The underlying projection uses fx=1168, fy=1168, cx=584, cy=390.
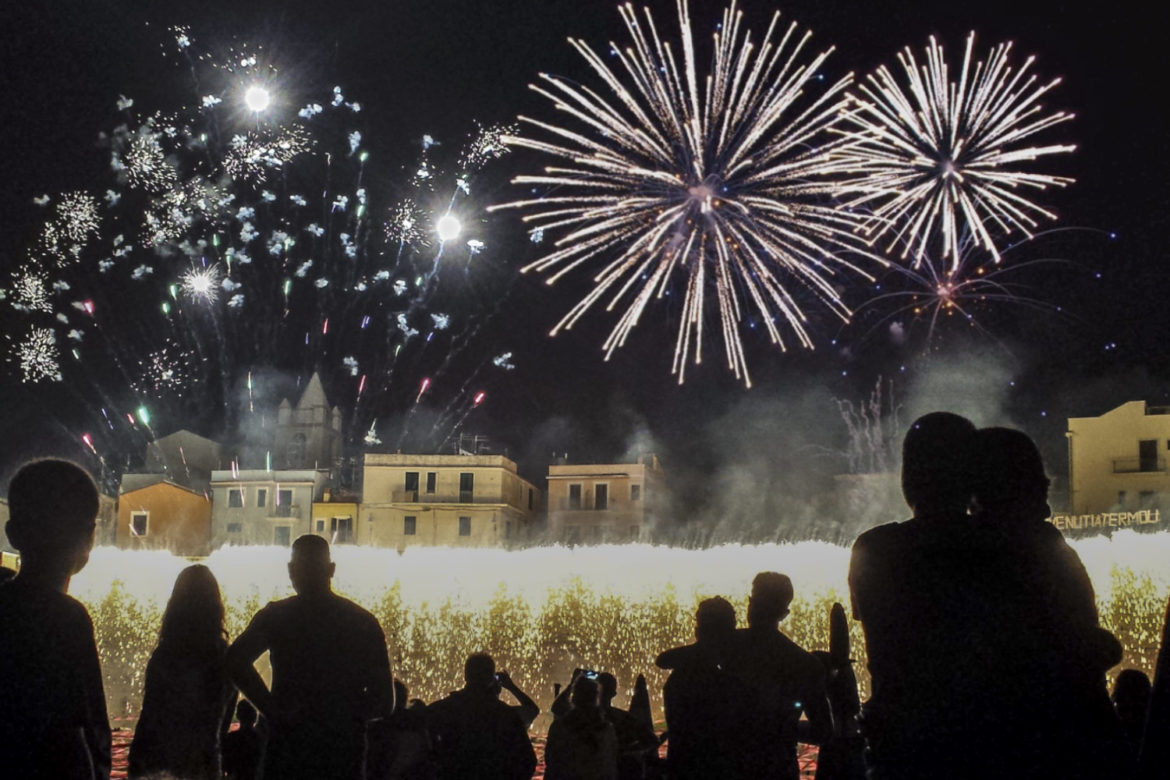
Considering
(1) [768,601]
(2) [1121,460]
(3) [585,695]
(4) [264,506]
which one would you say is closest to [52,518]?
(1) [768,601]

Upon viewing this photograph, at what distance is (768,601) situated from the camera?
195 inches

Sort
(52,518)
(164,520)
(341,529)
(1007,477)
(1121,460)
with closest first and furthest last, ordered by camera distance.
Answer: (1007,477) → (52,518) → (1121,460) → (164,520) → (341,529)

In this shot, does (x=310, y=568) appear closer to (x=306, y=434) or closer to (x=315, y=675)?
(x=315, y=675)

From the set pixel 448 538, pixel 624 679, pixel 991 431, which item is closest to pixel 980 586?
pixel 991 431

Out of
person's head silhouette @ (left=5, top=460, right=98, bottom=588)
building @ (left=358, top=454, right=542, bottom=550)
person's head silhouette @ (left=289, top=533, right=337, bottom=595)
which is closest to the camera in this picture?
person's head silhouette @ (left=5, top=460, right=98, bottom=588)

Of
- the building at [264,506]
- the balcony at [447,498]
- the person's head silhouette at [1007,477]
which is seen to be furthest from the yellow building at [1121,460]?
the person's head silhouette at [1007,477]

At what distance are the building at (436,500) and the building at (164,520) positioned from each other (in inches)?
254

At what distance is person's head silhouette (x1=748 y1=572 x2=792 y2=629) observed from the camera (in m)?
4.93

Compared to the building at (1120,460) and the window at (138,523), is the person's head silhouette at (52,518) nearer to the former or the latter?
the building at (1120,460)

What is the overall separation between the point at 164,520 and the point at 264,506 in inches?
142

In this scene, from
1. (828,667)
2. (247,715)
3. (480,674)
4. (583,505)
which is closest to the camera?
(828,667)

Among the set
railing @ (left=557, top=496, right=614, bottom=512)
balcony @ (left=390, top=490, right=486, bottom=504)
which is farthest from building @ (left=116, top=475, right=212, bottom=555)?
railing @ (left=557, top=496, right=614, bottom=512)

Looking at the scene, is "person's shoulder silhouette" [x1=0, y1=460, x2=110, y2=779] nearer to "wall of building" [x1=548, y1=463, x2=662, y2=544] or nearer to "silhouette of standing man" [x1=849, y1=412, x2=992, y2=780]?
"silhouette of standing man" [x1=849, y1=412, x2=992, y2=780]

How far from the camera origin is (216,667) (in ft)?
17.4
